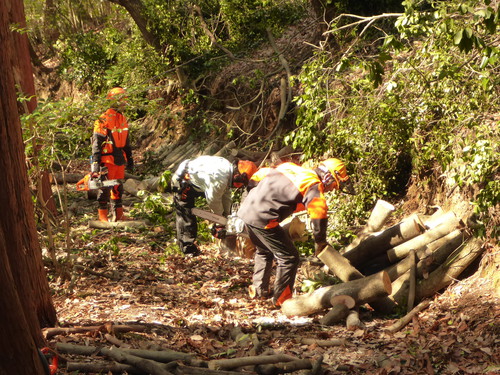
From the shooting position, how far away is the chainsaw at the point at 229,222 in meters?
7.02

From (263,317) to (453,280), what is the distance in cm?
215

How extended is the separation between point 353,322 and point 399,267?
3.60 ft

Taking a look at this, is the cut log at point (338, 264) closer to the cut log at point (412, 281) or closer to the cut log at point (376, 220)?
the cut log at point (412, 281)

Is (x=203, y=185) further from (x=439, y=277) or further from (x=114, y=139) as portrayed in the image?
(x=439, y=277)

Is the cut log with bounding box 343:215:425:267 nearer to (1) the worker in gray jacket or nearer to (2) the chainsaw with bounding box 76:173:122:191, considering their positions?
(1) the worker in gray jacket

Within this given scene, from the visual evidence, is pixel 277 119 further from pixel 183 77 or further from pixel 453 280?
pixel 453 280

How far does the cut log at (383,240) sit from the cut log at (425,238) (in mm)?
141

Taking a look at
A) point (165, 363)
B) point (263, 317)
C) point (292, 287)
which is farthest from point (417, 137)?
point (165, 363)

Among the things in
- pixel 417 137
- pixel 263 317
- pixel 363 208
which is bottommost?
pixel 263 317

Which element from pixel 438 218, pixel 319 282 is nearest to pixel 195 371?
pixel 319 282

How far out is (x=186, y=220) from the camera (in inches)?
331

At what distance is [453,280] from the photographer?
6.44m

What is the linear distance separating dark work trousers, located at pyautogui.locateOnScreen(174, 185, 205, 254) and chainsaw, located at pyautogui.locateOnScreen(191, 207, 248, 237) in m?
0.14

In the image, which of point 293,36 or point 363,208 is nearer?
point 363,208
